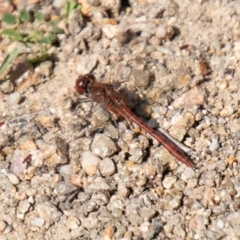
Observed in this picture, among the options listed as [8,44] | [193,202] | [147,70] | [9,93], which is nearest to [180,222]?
[193,202]

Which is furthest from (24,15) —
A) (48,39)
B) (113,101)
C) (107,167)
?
(107,167)

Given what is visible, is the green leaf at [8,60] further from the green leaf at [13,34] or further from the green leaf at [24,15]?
the green leaf at [24,15]

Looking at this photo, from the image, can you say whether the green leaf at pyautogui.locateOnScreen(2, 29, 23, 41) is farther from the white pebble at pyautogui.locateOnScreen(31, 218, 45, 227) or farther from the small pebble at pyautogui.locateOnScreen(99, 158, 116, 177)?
the white pebble at pyautogui.locateOnScreen(31, 218, 45, 227)

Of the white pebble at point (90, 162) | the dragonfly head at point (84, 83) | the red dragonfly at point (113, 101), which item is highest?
the dragonfly head at point (84, 83)

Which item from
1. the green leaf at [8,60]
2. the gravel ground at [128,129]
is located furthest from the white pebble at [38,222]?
the green leaf at [8,60]

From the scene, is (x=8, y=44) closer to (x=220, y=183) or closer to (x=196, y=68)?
(x=196, y=68)

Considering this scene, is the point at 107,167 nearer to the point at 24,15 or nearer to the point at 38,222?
the point at 38,222

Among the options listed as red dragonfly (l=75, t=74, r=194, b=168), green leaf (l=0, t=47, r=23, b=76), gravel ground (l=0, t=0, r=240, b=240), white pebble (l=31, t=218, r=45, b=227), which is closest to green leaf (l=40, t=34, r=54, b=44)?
gravel ground (l=0, t=0, r=240, b=240)
